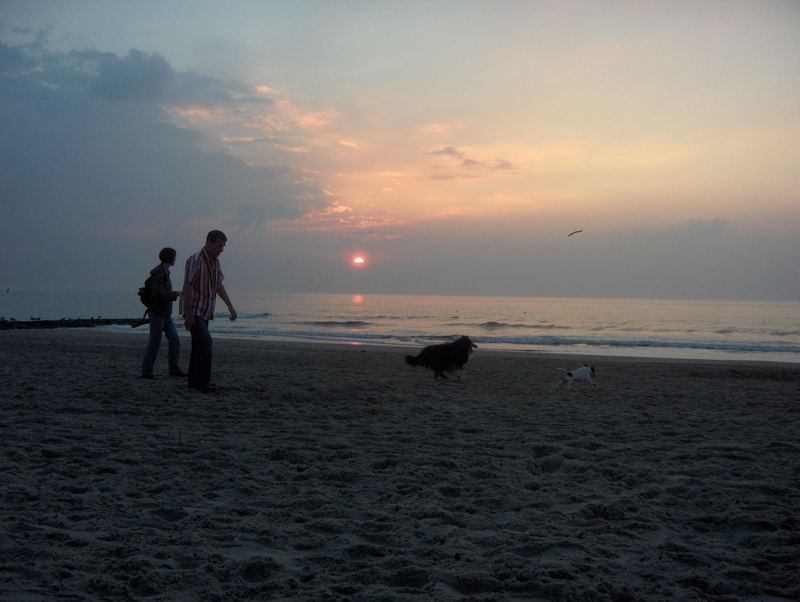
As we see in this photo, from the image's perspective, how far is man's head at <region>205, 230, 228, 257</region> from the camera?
7.05 m

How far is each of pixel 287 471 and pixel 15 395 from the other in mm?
4355

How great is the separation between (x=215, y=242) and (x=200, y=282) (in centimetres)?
49

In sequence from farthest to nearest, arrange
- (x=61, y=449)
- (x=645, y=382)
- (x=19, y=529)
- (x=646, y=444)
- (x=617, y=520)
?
(x=645, y=382) < (x=646, y=444) < (x=61, y=449) < (x=617, y=520) < (x=19, y=529)

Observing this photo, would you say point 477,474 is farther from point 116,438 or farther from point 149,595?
point 116,438

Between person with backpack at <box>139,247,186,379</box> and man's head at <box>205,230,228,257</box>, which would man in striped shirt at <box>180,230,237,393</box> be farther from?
person with backpack at <box>139,247,186,379</box>

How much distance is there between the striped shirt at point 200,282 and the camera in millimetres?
6973

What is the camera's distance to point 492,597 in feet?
7.61

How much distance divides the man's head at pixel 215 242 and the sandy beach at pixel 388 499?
1.68m

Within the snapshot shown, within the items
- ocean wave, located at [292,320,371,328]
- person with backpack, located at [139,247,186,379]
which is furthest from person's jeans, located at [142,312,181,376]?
ocean wave, located at [292,320,371,328]

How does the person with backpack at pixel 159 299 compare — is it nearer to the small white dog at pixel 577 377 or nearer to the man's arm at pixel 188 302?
the man's arm at pixel 188 302

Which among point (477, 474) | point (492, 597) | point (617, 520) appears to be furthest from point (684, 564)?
point (477, 474)

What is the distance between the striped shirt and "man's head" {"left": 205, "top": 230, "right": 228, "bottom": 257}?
0.06 metres

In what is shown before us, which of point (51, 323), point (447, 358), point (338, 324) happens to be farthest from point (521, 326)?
point (447, 358)

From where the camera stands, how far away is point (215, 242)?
23.2 feet
